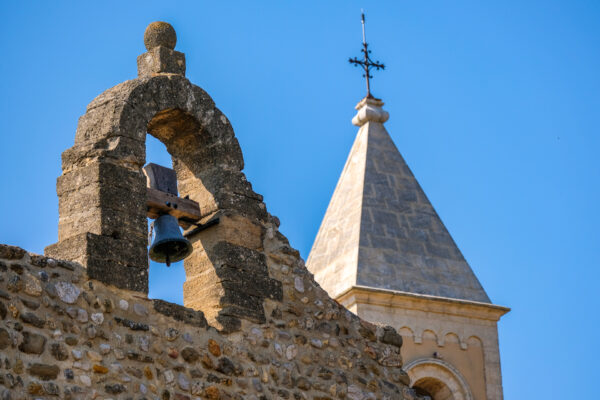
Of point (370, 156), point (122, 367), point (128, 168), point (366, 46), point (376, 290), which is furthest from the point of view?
point (366, 46)

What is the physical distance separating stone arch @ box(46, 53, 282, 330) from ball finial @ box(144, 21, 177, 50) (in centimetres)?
33

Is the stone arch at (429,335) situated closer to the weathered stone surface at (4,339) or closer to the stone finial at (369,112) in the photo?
the stone finial at (369,112)

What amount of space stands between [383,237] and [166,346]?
34.8 feet

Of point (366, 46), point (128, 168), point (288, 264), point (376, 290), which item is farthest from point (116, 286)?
point (366, 46)

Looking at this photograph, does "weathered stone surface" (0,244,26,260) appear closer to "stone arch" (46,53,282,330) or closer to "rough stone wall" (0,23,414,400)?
"rough stone wall" (0,23,414,400)

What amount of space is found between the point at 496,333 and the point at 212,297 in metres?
10.4

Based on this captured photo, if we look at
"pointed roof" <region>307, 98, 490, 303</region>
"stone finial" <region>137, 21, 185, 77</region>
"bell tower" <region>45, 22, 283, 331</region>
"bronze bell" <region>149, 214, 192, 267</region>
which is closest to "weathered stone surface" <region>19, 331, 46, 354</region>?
"bell tower" <region>45, 22, 283, 331</region>

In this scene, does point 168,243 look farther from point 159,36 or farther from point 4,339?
point 4,339

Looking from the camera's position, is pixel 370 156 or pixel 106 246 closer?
pixel 106 246

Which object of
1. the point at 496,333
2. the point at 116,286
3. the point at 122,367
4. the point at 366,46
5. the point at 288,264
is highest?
the point at 366,46

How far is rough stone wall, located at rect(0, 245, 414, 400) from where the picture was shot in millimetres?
7105

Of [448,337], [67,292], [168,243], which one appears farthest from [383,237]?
[67,292]

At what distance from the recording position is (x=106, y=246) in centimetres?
777

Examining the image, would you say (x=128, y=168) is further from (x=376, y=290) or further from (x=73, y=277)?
(x=376, y=290)
